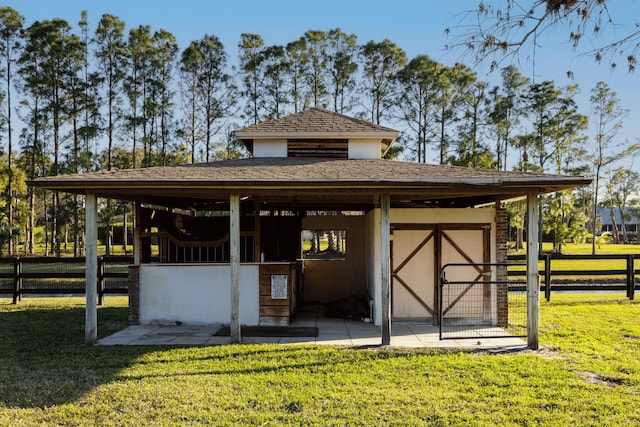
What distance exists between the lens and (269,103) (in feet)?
98.9

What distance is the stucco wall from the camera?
490 inches

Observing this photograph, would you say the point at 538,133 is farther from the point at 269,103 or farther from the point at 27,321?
the point at 27,321

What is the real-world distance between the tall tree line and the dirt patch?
2102 cm

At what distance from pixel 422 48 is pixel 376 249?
236 inches

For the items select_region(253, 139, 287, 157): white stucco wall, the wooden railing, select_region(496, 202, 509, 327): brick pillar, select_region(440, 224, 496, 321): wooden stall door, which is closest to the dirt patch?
select_region(496, 202, 509, 327): brick pillar

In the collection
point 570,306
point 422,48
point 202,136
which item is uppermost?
point 202,136

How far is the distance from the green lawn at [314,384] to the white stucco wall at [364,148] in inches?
203

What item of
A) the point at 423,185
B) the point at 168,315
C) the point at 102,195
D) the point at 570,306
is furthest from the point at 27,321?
the point at 570,306

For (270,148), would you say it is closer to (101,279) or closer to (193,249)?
(193,249)

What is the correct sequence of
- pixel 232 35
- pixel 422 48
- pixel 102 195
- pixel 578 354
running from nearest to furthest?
pixel 422 48
pixel 578 354
pixel 102 195
pixel 232 35

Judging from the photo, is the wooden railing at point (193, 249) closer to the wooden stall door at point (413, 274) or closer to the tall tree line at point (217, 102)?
the wooden stall door at point (413, 274)

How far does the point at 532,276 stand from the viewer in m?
7.47

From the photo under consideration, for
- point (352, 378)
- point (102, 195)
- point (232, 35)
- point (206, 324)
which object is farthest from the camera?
point (232, 35)

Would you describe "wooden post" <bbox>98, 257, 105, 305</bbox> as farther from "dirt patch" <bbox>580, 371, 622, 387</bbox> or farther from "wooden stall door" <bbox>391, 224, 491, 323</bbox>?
"dirt patch" <bbox>580, 371, 622, 387</bbox>
